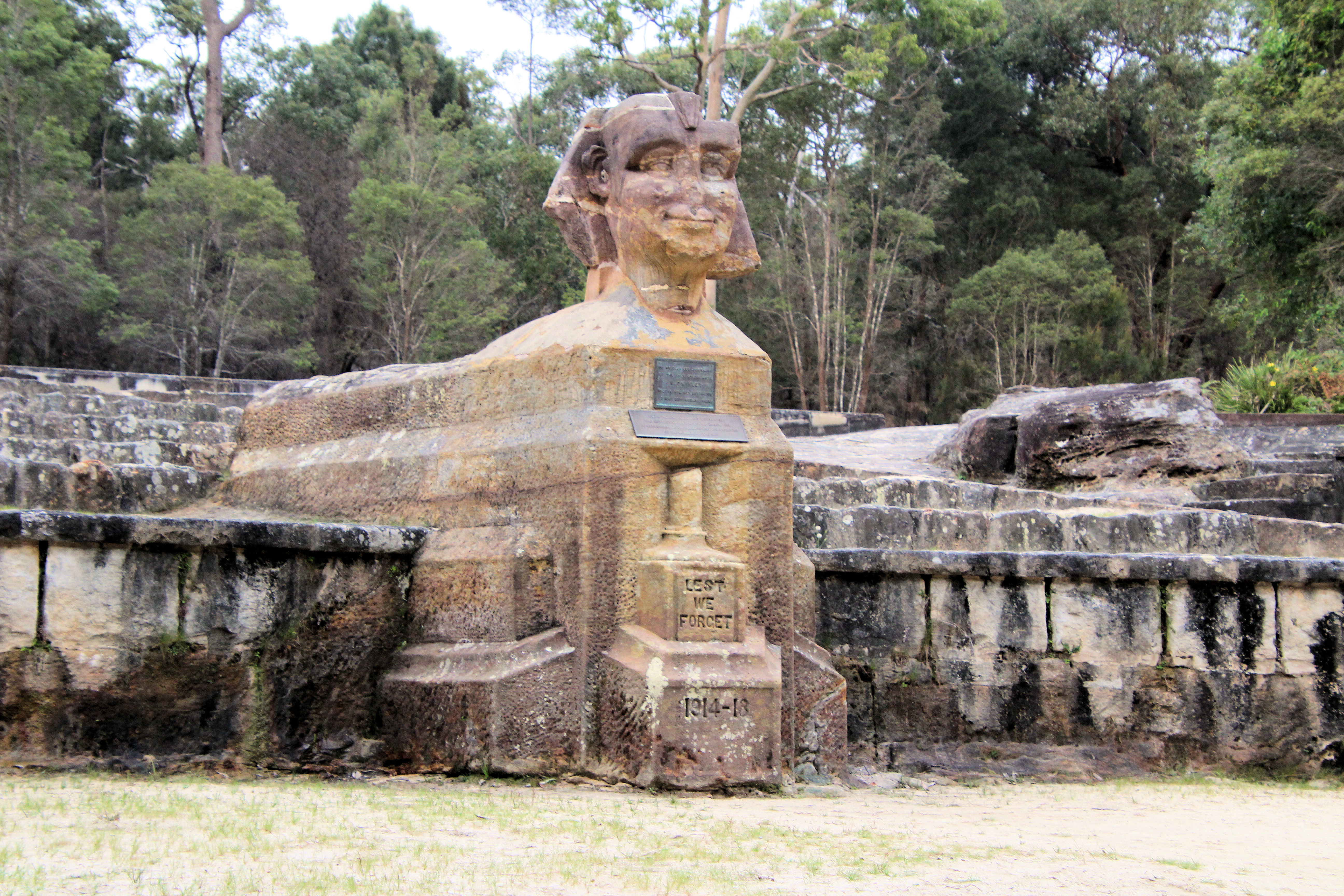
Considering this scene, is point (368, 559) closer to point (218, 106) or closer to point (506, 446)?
point (506, 446)

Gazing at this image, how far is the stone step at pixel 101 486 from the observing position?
5.39 metres

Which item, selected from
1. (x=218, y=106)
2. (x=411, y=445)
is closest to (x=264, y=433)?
(x=411, y=445)

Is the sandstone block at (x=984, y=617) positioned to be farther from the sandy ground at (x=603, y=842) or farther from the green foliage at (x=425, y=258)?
the green foliage at (x=425, y=258)

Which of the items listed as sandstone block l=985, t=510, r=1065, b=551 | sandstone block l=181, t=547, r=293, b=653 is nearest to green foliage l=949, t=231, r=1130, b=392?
sandstone block l=985, t=510, r=1065, b=551

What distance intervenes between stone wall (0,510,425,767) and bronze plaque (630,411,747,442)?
1.09 metres

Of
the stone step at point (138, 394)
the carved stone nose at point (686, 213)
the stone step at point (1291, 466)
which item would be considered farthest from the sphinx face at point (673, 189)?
the stone step at point (1291, 466)

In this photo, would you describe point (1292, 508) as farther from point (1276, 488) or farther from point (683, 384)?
point (683, 384)

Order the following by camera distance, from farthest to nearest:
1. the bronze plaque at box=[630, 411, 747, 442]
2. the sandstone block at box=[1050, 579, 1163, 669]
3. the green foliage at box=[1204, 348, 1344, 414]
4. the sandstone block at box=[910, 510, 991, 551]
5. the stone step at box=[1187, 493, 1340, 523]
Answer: the green foliage at box=[1204, 348, 1344, 414] → the stone step at box=[1187, 493, 1340, 523] → the sandstone block at box=[910, 510, 991, 551] → the sandstone block at box=[1050, 579, 1163, 669] → the bronze plaque at box=[630, 411, 747, 442]

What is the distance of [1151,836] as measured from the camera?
152 inches

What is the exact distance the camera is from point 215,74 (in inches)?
987

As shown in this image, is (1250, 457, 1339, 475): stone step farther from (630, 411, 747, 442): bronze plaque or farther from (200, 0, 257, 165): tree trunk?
(200, 0, 257, 165): tree trunk

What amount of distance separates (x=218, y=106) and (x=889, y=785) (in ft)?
77.1

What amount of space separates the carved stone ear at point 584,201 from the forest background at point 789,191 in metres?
9.77

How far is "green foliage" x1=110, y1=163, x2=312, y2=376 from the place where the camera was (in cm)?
2066
